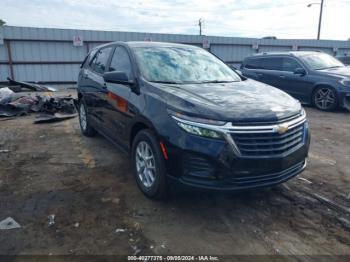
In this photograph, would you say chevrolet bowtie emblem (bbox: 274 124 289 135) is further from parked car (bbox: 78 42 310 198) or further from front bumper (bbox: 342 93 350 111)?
front bumper (bbox: 342 93 350 111)

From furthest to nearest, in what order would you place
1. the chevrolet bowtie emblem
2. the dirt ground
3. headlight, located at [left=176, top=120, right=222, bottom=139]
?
the chevrolet bowtie emblem < headlight, located at [left=176, top=120, right=222, bottom=139] < the dirt ground

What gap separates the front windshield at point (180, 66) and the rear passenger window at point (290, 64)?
5983 mm

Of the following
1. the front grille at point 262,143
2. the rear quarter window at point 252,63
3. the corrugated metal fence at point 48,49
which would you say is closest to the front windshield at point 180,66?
the front grille at point 262,143

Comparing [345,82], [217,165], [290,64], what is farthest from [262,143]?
[290,64]

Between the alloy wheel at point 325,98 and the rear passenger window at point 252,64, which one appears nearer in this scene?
the alloy wheel at point 325,98

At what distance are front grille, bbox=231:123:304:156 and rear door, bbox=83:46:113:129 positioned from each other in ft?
8.24

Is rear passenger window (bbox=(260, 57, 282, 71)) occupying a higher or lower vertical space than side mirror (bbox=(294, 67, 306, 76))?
higher

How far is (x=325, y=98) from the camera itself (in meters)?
9.16

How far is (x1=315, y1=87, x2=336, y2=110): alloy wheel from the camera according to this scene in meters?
9.02

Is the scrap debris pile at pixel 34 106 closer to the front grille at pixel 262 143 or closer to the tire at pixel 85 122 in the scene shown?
the tire at pixel 85 122

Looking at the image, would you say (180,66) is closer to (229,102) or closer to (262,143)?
(229,102)

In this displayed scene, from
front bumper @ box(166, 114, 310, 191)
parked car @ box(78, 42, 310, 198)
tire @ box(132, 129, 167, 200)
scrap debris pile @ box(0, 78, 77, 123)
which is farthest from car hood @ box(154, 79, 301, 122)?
scrap debris pile @ box(0, 78, 77, 123)


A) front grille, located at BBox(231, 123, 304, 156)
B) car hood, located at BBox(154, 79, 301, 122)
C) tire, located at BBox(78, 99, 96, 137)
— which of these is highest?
car hood, located at BBox(154, 79, 301, 122)

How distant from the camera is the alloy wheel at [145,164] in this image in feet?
11.6
